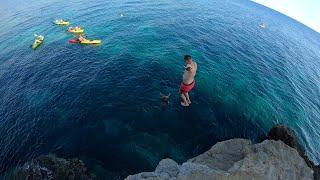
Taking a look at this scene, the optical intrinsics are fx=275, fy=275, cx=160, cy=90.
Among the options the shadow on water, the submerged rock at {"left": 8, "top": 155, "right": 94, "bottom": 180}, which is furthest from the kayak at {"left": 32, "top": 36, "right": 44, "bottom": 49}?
the submerged rock at {"left": 8, "top": 155, "right": 94, "bottom": 180}

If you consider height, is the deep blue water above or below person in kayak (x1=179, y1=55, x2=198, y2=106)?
below

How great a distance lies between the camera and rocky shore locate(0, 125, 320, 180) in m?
14.2

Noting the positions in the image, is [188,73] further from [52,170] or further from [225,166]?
[52,170]

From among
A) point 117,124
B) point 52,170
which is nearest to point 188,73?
point 117,124

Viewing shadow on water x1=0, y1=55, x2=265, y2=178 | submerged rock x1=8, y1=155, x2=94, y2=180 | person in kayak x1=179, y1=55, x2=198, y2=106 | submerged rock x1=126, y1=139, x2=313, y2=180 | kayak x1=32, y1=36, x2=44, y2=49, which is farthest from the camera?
kayak x1=32, y1=36, x2=44, y2=49

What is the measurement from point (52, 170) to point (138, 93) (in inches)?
521

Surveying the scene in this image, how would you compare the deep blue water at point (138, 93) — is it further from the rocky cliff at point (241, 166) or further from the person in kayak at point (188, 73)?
the rocky cliff at point (241, 166)

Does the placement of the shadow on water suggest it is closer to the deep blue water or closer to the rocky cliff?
the deep blue water

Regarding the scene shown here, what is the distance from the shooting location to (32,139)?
26.6 meters

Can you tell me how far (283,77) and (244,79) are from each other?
11743 mm

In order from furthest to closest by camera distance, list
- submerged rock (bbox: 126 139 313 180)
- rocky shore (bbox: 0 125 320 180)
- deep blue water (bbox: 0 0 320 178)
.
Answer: deep blue water (bbox: 0 0 320 178)
rocky shore (bbox: 0 125 320 180)
submerged rock (bbox: 126 139 313 180)

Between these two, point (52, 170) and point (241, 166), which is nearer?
point (241, 166)

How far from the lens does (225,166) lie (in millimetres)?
16219

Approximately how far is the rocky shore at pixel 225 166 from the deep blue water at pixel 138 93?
193 centimetres
